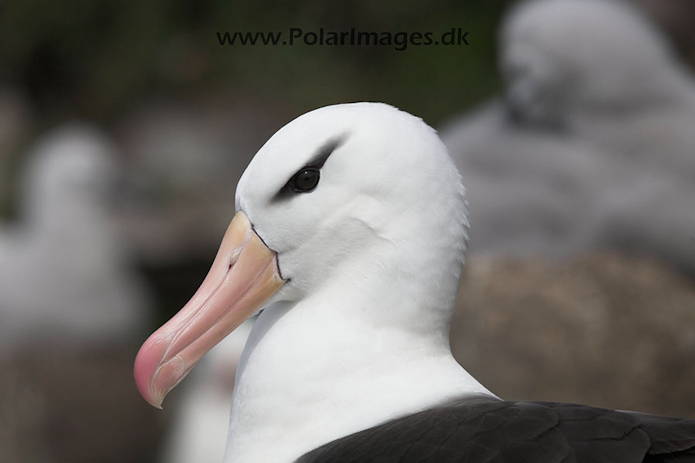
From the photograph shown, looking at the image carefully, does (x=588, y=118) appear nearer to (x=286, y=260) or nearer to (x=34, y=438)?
(x=286, y=260)

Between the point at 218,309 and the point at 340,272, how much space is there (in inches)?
10.6

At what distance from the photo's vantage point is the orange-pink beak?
74.4 inches

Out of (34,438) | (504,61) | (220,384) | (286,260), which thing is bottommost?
(34,438)

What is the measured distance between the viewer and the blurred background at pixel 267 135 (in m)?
4.00

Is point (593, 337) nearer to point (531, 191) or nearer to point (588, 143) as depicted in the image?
point (531, 191)

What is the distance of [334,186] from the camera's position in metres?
1.87

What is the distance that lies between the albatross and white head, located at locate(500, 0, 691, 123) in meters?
2.48

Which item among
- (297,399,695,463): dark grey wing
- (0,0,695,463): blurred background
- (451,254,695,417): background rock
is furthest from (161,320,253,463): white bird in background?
(297,399,695,463): dark grey wing

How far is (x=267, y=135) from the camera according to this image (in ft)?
25.9

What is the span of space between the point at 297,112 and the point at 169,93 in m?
1.41

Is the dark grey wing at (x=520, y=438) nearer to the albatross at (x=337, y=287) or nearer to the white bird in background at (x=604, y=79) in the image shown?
the albatross at (x=337, y=287)

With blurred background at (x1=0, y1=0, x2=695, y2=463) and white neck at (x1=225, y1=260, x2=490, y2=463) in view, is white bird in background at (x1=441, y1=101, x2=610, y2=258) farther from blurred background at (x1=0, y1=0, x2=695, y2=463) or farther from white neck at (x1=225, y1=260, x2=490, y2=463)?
white neck at (x1=225, y1=260, x2=490, y2=463)

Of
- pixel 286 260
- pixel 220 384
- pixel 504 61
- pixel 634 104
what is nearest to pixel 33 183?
pixel 220 384

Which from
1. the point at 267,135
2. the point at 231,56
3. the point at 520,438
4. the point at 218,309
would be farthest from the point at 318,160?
the point at 231,56
